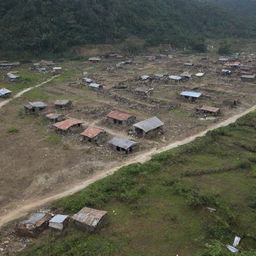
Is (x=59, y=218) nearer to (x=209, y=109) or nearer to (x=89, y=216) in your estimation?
(x=89, y=216)

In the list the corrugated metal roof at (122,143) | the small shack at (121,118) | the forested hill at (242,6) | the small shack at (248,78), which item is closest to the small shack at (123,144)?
the corrugated metal roof at (122,143)

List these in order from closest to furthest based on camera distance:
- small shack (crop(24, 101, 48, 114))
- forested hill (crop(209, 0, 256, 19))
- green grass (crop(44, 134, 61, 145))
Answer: green grass (crop(44, 134, 61, 145)) → small shack (crop(24, 101, 48, 114)) → forested hill (crop(209, 0, 256, 19))

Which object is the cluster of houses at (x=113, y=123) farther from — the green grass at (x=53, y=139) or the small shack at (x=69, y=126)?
the green grass at (x=53, y=139)

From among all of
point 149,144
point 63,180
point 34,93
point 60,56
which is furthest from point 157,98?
point 60,56

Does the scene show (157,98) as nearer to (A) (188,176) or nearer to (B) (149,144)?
(B) (149,144)

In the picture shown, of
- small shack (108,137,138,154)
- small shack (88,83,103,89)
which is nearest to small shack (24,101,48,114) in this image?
small shack (88,83,103,89)

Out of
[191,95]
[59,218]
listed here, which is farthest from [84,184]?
[191,95]

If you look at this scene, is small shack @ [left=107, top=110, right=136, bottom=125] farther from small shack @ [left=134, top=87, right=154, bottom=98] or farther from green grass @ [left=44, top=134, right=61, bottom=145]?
small shack @ [left=134, top=87, right=154, bottom=98]
